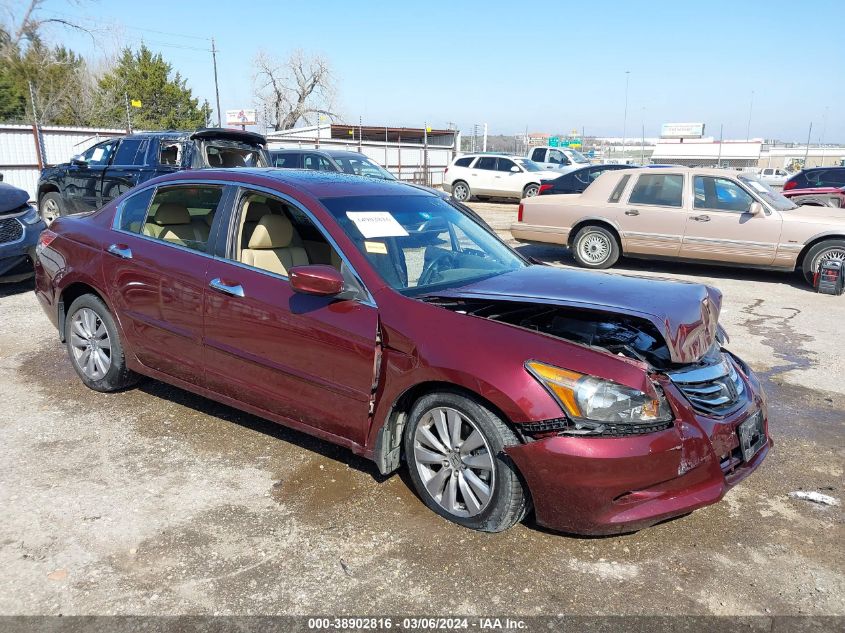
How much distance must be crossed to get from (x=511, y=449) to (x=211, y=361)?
1990mm

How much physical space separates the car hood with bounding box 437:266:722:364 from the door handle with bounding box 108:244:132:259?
7.51 ft

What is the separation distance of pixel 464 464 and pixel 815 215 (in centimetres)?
830

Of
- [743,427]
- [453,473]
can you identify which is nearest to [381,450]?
[453,473]

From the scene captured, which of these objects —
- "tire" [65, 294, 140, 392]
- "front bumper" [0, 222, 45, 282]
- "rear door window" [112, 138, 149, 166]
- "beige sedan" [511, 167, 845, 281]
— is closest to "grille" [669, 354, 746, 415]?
"tire" [65, 294, 140, 392]

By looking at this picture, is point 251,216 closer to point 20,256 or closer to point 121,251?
point 121,251

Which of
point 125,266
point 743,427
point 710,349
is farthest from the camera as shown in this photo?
point 125,266

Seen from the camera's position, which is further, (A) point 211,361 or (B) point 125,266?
(B) point 125,266

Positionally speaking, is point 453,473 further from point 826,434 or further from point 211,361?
point 826,434

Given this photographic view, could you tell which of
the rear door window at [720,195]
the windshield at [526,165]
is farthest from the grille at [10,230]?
the windshield at [526,165]

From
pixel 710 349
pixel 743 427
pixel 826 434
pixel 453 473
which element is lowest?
pixel 826 434

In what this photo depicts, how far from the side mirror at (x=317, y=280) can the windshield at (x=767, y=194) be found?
812 centimetres

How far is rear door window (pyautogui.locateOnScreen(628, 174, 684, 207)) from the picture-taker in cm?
989

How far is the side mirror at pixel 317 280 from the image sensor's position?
3.33 meters

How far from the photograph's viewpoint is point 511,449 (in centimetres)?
290
